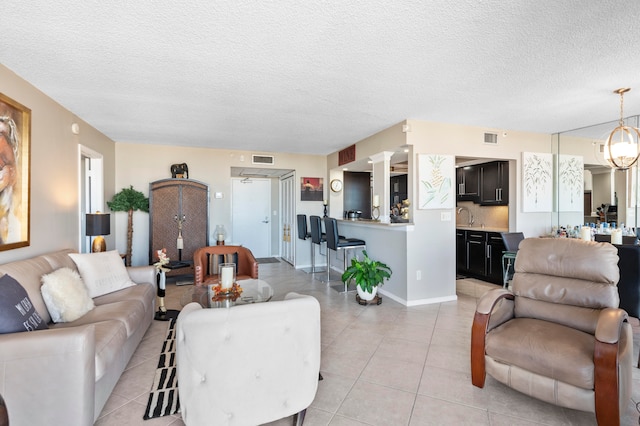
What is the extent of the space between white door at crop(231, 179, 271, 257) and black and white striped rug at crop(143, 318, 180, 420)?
4.97 meters

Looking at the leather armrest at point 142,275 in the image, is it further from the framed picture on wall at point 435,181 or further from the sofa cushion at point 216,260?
the framed picture on wall at point 435,181

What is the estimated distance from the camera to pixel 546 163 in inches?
190

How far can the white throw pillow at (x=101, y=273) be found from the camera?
284cm

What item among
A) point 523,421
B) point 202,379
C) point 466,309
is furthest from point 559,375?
point 466,309

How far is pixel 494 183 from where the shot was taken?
5.40 m

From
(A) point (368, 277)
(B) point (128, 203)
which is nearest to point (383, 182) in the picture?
(A) point (368, 277)

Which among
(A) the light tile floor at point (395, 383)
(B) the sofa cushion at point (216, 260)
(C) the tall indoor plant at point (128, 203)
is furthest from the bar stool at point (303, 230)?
(C) the tall indoor plant at point (128, 203)

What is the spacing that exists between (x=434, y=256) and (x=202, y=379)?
137 inches

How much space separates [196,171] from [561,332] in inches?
216

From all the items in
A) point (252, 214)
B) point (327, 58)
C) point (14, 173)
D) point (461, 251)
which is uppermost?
point (327, 58)

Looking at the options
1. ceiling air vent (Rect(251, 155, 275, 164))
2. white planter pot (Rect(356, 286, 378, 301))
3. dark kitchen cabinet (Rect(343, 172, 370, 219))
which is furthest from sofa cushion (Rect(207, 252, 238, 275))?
dark kitchen cabinet (Rect(343, 172, 370, 219))

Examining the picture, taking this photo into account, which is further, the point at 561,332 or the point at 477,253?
the point at 477,253

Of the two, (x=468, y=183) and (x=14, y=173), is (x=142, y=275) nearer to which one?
(x=14, y=173)

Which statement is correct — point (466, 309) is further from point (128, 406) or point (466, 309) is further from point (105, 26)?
point (105, 26)
